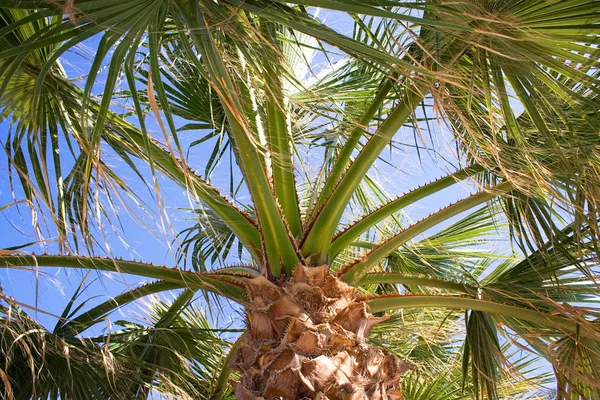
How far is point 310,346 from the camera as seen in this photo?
2.66 m

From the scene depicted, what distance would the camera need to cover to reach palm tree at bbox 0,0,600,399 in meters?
2.09

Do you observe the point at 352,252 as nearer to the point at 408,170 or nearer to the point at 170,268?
the point at 408,170

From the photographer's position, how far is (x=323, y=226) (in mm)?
3150

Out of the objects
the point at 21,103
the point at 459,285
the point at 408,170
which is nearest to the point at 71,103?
the point at 21,103

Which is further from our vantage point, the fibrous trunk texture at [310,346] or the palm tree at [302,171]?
the fibrous trunk texture at [310,346]

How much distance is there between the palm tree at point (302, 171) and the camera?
2.09 meters

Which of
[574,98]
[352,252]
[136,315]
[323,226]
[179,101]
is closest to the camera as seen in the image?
[574,98]

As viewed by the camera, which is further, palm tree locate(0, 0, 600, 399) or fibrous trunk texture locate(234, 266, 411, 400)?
fibrous trunk texture locate(234, 266, 411, 400)

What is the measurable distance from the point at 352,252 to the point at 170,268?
2348mm

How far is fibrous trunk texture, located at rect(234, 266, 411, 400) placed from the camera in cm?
258

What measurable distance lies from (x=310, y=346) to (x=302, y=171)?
109 cm

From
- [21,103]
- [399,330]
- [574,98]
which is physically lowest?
[399,330]

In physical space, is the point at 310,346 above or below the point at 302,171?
below

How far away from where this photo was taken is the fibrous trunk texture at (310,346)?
2.58m
